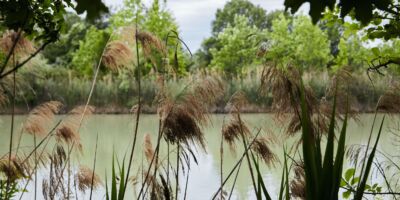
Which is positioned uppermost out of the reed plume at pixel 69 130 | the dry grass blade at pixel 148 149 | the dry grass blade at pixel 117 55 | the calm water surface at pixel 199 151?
the dry grass blade at pixel 117 55

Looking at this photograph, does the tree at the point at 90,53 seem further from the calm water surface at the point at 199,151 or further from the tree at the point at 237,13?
the tree at the point at 237,13

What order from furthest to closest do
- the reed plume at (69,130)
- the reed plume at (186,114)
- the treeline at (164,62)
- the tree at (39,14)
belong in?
the treeline at (164,62) < the reed plume at (69,130) < the reed plume at (186,114) < the tree at (39,14)

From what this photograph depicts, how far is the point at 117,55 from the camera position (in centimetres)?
238

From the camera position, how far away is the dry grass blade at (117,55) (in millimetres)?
2375

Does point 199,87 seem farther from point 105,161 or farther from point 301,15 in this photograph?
point 301,15

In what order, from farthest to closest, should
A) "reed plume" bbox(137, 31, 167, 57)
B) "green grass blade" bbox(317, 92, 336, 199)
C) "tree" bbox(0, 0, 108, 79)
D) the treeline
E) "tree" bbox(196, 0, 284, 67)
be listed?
"tree" bbox(196, 0, 284, 67) → the treeline → "reed plume" bbox(137, 31, 167, 57) → "green grass blade" bbox(317, 92, 336, 199) → "tree" bbox(0, 0, 108, 79)

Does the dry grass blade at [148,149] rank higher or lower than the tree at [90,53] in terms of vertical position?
lower

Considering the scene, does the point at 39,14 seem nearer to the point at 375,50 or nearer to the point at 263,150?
the point at 263,150

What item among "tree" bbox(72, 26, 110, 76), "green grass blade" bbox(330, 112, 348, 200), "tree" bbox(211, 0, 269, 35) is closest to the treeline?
"tree" bbox(72, 26, 110, 76)

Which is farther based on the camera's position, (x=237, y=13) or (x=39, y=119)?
(x=237, y=13)

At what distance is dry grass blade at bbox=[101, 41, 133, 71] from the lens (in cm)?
238

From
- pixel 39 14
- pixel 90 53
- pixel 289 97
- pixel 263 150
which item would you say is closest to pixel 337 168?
pixel 289 97

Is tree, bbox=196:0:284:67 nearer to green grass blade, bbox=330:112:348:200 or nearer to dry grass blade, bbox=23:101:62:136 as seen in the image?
dry grass blade, bbox=23:101:62:136

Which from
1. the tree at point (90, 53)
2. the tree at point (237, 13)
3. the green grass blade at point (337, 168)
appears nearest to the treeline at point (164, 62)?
the tree at point (90, 53)
